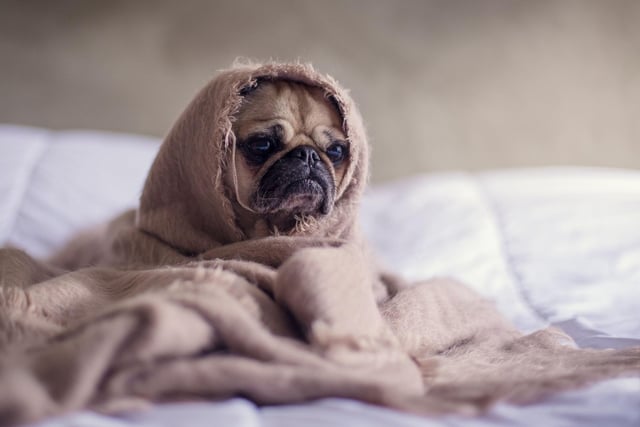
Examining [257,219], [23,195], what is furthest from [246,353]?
[23,195]

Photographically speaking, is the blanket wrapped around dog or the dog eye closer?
the blanket wrapped around dog

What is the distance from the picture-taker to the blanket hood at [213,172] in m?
1.17

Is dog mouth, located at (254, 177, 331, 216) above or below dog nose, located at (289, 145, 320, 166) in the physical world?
below

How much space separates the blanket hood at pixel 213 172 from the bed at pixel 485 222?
348 millimetres

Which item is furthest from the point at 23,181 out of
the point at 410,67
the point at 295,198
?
the point at 410,67

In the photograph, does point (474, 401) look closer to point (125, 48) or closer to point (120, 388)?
point (120, 388)

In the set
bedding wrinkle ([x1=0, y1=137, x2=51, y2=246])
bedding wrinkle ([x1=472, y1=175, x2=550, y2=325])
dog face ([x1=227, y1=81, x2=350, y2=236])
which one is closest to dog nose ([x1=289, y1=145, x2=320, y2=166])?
dog face ([x1=227, y1=81, x2=350, y2=236])

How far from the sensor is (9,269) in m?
1.03

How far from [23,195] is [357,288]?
4.04ft

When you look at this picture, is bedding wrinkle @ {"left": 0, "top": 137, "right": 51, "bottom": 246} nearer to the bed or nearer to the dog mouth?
the bed

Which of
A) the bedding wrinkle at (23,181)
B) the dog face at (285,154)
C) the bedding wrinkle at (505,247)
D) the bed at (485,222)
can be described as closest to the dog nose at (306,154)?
the dog face at (285,154)

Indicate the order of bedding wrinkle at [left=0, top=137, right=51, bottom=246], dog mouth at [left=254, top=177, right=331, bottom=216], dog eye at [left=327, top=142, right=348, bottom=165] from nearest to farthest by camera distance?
dog mouth at [left=254, top=177, right=331, bottom=216] < dog eye at [left=327, top=142, right=348, bottom=165] < bedding wrinkle at [left=0, top=137, right=51, bottom=246]

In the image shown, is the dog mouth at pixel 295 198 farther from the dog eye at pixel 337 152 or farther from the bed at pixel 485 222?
the bed at pixel 485 222

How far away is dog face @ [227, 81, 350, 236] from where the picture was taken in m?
1.16
